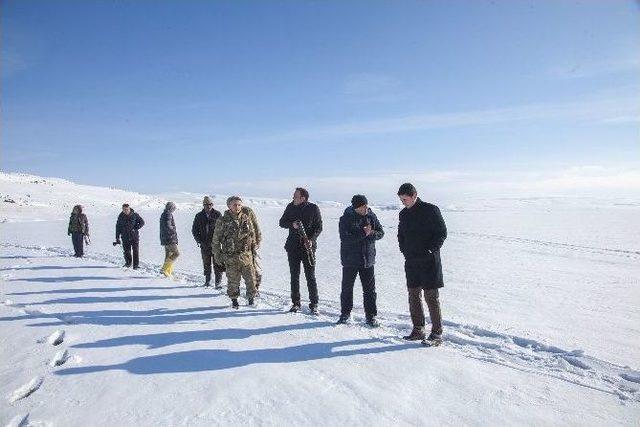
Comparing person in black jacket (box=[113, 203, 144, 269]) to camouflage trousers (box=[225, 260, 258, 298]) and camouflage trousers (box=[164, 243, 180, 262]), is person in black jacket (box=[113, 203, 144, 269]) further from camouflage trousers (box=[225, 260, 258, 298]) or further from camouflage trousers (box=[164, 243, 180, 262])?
camouflage trousers (box=[225, 260, 258, 298])

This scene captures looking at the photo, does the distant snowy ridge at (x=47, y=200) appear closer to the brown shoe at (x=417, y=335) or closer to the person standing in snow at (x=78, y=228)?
the person standing in snow at (x=78, y=228)

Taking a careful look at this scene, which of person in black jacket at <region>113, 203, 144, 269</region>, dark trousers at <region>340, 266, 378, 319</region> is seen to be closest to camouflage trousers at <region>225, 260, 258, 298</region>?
dark trousers at <region>340, 266, 378, 319</region>

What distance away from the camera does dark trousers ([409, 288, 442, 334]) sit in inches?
213

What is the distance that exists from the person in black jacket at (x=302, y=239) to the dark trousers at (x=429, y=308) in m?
1.89

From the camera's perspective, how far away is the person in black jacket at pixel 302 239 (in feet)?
22.7

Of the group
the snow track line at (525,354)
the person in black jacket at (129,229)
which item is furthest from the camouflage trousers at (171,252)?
the snow track line at (525,354)

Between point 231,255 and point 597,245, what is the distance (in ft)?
61.1

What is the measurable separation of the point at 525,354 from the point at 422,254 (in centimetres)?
176

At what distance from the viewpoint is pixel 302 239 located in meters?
6.92

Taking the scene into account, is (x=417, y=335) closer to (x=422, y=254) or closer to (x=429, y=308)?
(x=429, y=308)

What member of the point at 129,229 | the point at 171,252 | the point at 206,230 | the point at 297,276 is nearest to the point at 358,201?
the point at 297,276

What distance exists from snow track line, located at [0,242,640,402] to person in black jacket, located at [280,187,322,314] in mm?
428

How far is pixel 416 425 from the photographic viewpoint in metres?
3.45

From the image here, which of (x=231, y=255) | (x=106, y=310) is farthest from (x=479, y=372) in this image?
(x=106, y=310)
